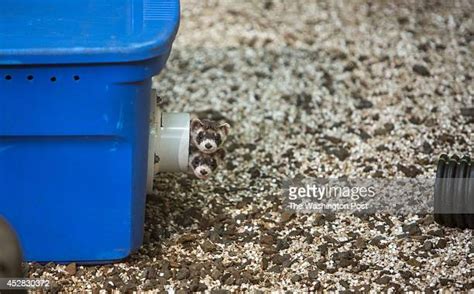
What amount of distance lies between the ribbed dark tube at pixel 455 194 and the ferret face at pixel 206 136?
42cm

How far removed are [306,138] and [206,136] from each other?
0.47 m

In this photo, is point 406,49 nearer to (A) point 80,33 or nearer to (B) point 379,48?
(B) point 379,48

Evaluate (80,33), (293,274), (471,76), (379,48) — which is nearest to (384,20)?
(379,48)

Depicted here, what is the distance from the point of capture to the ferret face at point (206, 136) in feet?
6.23

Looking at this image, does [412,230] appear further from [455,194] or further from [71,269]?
[71,269]

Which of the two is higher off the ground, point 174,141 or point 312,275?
point 174,141

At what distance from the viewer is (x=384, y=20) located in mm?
2818

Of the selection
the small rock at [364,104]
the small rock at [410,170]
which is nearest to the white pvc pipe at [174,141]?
the small rock at [410,170]

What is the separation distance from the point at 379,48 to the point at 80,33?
120cm

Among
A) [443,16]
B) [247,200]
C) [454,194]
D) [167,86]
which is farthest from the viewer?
[443,16]

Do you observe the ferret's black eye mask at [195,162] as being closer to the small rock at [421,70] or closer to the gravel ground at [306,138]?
the gravel ground at [306,138]

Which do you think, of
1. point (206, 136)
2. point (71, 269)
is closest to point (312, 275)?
point (206, 136)

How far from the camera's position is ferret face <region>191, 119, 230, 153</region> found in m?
1.90

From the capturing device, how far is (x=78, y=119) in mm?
1680
